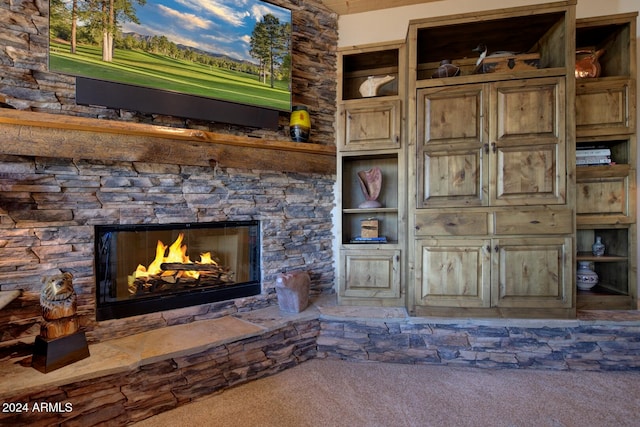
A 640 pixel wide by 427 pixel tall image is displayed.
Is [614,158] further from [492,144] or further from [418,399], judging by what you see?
[418,399]

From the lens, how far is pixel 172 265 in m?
2.23

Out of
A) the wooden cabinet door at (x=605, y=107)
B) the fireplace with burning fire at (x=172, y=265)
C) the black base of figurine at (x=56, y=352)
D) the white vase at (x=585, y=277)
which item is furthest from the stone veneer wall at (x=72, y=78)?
the white vase at (x=585, y=277)

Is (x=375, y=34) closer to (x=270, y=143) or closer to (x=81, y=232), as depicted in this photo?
(x=270, y=143)

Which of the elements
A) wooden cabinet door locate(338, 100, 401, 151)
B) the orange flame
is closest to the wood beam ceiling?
wooden cabinet door locate(338, 100, 401, 151)

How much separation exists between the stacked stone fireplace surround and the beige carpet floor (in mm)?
94

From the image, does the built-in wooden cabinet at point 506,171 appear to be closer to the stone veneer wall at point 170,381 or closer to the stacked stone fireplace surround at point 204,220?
the stacked stone fireplace surround at point 204,220

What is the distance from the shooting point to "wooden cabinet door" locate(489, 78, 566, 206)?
2.13m

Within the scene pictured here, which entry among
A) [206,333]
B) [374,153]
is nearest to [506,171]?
[374,153]

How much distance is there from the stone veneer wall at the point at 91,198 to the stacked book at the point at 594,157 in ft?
6.35

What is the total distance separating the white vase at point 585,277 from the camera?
2410mm

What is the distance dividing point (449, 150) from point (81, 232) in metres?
2.33

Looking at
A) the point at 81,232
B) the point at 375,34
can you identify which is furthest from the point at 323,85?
the point at 81,232

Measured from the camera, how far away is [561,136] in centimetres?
212

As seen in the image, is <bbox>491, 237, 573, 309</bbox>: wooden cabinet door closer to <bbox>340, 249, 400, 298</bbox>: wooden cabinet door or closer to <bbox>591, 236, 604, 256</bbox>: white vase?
<bbox>591, 236, 604, 256</bbox>: white vase
